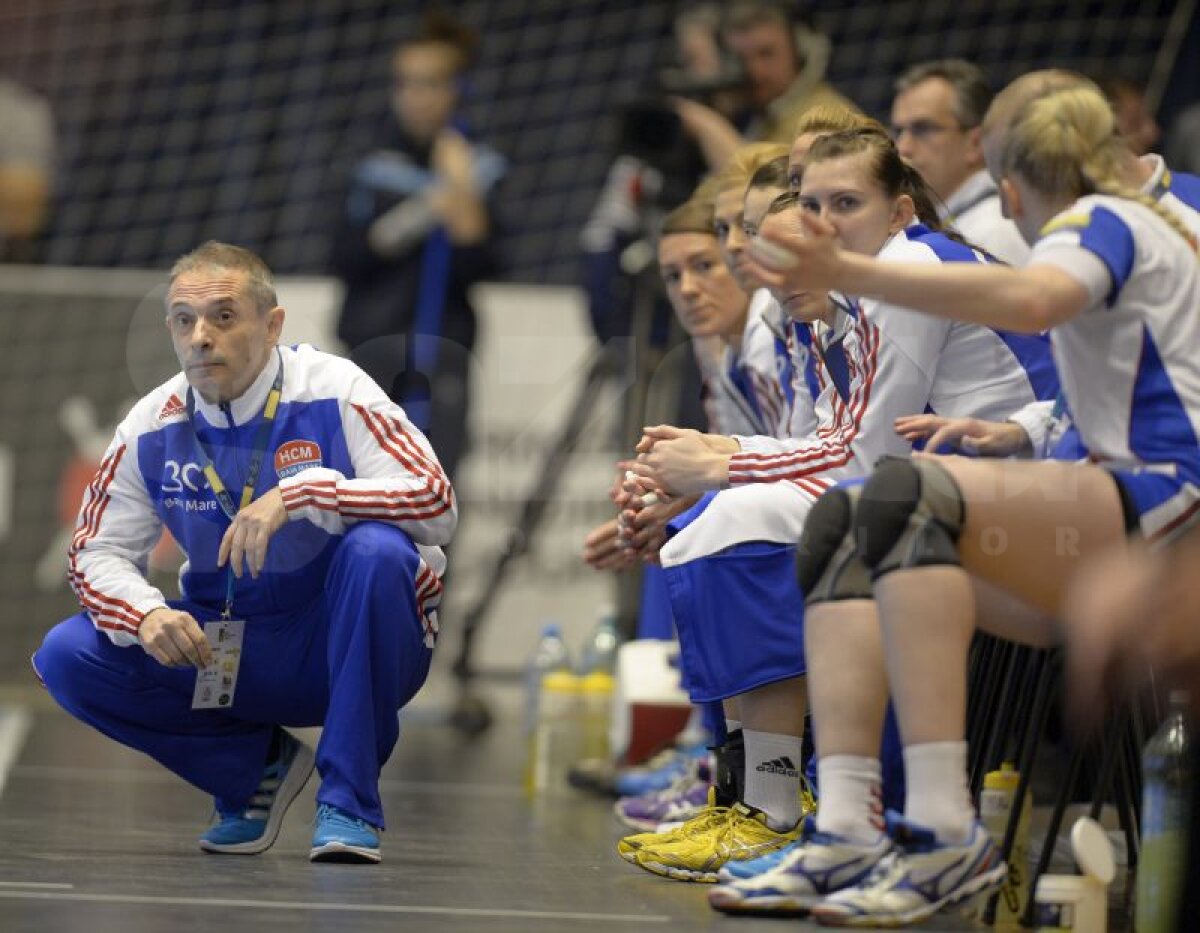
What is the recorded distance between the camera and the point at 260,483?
3.74 m

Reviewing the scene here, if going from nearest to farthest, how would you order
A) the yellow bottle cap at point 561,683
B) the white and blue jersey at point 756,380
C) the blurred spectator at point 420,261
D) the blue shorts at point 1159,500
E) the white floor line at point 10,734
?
the blue shorts at point 1159,500
the white and blue jersey at point 756,380
the white floor line at point 10,734
the yellow bottle cap at point 561,683
the blurred spectator at point 420,261

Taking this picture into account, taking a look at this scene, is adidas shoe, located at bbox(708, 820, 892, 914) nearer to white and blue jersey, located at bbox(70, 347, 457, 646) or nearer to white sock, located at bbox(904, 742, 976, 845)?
white sock, located at bbox(904, 742, 976, 845)

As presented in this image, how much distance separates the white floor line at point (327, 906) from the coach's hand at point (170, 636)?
2.02 ft

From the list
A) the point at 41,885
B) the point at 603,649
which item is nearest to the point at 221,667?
the point at 41,885

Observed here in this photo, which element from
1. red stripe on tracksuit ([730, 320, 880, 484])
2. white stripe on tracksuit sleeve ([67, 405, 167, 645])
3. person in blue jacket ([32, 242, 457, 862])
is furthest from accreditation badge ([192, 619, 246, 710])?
red stripe on tracksuit ([730, 320, 880, 484])

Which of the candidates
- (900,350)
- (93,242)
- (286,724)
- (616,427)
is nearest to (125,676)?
(286,724)

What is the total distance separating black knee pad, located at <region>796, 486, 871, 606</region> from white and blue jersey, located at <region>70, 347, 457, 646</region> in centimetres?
93

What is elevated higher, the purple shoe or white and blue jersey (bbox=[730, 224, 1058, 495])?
white and blue jersey (bbox=[730, 224, 1058, 495])

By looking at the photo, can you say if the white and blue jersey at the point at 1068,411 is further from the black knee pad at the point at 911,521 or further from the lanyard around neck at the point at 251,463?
the lanyard around neck at the point at 251,463

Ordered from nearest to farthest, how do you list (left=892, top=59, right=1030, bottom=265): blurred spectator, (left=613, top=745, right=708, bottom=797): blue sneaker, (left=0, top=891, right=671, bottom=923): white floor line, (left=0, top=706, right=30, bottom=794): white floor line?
(left=0, top=891, right=671, bottom=923): white floor line, (left=892, top=59, right=1030, bottom=265): blurred spectator, (left=613, top=745, right=708, bottom=797): blue sneaker, (left=0, top=706, right=30, bottom=794): white floor line

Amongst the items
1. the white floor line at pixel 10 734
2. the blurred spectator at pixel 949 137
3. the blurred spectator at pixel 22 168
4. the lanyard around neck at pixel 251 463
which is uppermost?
the blurred spectator at pixel 22 168

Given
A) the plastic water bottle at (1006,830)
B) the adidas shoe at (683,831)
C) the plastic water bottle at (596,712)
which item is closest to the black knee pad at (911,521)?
the plastic water bottle at (1006,830)

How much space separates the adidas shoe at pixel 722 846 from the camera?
3.37m

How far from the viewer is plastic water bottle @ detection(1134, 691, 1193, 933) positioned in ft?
8.72
